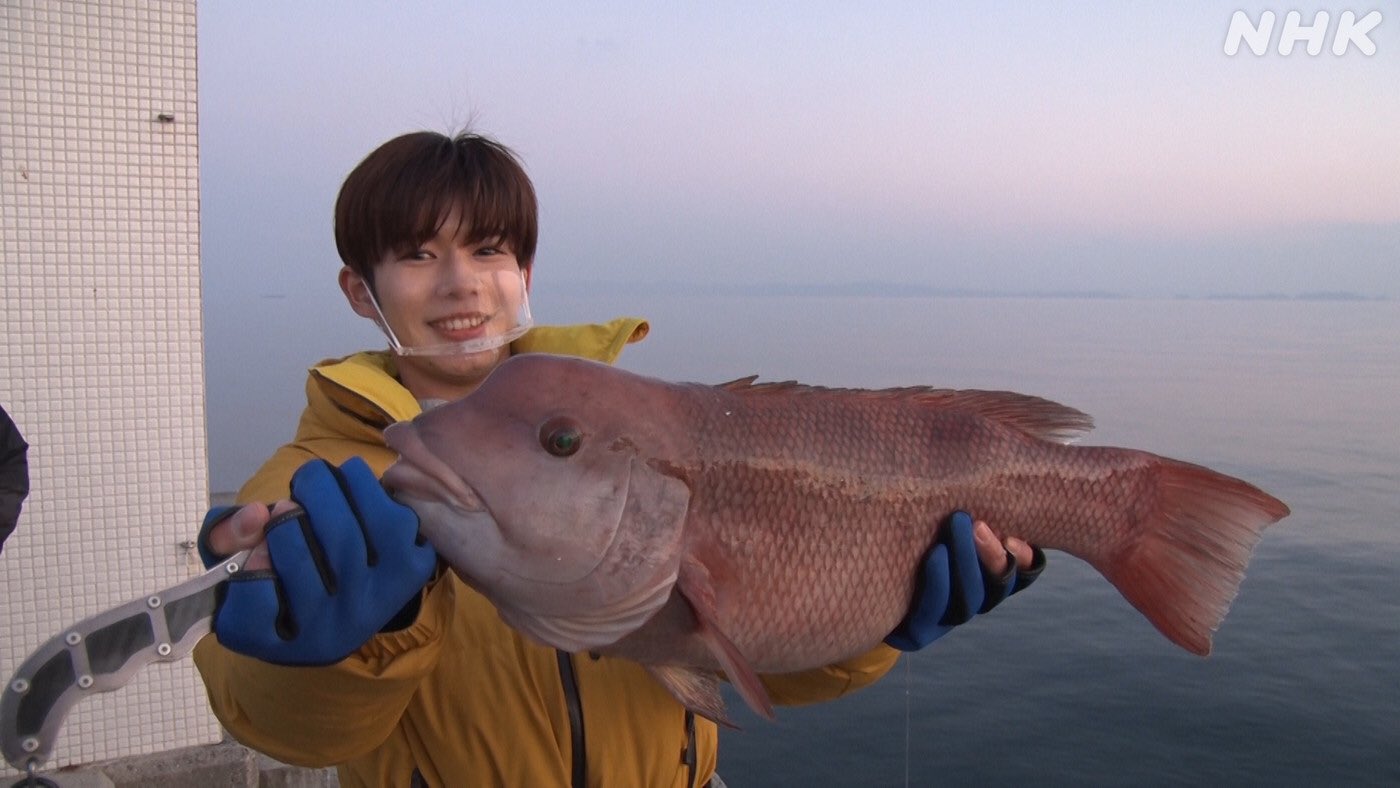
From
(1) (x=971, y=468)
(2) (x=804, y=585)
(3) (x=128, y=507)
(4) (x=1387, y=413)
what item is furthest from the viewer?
(4) (x=1387, y=413)

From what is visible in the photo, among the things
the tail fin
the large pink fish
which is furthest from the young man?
the tail fin

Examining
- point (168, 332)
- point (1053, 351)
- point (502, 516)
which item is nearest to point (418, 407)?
point (502, 516)

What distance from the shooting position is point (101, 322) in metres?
4.40

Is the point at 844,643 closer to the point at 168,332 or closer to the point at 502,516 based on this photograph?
the point at 502,516

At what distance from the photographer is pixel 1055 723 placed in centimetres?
902

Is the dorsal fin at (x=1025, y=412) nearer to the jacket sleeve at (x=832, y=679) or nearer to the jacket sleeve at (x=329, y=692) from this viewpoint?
the jacket sleeve at (x=832, y=679)

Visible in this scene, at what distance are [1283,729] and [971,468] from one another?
906 cm

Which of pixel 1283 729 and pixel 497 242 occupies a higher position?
pixel 497 242

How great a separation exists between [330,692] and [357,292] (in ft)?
3.68

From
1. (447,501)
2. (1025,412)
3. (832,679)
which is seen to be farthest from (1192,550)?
(447,501)

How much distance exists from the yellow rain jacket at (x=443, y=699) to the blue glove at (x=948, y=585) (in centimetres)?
26

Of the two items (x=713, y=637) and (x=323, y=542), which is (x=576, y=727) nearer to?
(x=713, y=637)

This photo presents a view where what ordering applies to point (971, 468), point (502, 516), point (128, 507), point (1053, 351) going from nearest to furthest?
point (502, 516) → point (971, 468) → point (128, 507) → point (1053, 351)

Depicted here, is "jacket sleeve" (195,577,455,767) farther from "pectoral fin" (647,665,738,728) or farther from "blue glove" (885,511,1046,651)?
"blue glove" (885,511,1046,651)
